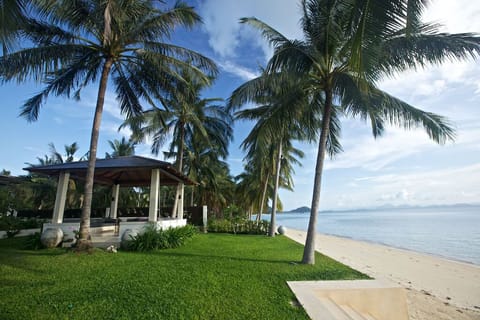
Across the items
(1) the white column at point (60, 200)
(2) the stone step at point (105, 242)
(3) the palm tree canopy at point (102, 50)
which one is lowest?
(2) the stone step at point (105, 242)

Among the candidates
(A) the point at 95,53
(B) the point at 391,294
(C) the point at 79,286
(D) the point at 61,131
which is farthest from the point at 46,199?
(B) the point at 391,294

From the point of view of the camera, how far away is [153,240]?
8.03m

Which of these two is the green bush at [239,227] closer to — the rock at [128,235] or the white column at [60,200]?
the rock at [128,235]

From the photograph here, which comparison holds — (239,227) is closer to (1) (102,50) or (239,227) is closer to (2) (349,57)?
(1) (102,50)

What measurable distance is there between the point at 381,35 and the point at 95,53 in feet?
27.2

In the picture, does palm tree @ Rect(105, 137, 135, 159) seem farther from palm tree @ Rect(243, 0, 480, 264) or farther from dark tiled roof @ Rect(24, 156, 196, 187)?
palm tree @ Rect(243, 0, 480, 264)

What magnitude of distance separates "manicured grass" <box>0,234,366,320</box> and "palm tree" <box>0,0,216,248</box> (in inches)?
64.3

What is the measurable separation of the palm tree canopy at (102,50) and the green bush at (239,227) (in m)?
8.71

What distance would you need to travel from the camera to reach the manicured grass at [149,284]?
345cm

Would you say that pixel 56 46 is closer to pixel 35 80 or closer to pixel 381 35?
pixel 35 80

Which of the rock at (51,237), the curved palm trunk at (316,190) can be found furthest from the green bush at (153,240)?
the curved palm trunk at (316,190)

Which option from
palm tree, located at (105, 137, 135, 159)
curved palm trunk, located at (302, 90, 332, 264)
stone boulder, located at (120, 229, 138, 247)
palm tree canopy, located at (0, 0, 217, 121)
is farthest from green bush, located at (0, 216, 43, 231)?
curved palm trunk, located at (302, 90, 332, 264)

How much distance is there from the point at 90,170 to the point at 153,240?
2.99m

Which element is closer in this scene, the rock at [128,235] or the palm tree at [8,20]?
the palm tree at [8,20]
